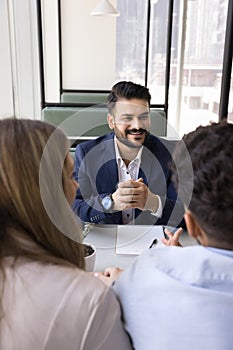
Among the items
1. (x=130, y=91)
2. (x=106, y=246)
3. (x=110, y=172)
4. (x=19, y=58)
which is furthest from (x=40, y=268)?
(x=19, y=58)

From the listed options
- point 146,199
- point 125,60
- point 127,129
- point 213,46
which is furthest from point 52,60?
point 146,199

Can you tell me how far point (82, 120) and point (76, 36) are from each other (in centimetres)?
250

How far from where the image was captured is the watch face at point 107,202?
1.48 meters

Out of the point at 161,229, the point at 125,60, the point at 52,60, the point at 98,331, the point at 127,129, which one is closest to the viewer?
the point at 98,331

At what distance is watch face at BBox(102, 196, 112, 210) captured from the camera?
148 centimetres

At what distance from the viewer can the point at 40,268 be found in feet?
2.05

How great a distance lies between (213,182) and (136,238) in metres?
0.75

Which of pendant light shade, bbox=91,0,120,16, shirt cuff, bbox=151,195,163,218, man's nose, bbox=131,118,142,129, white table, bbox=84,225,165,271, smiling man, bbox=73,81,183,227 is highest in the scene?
pendant light shade, bbox=91,0,120,16

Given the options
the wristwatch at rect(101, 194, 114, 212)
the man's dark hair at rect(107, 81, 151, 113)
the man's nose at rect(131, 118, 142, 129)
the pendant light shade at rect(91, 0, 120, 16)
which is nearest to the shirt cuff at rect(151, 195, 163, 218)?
the wristwatch at rect(101, 194, 114, 212)

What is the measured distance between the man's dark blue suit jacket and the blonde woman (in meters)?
0.86

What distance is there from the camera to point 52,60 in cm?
511

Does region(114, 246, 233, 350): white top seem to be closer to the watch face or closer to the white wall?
the watch face

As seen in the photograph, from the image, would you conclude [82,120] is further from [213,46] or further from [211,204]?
[211,204]

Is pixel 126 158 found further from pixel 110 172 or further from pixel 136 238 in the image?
pixel 136 238
